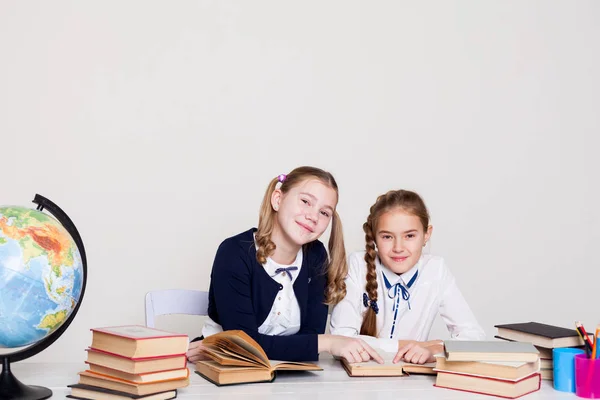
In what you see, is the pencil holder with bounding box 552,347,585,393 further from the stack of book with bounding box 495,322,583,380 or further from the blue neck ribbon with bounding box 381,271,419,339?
the blue neck ribbon with bounding box 381,271,419,339

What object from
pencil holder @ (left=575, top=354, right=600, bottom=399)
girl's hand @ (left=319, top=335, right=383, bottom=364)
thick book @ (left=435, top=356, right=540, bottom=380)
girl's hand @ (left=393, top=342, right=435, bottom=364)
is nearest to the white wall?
girl's hand @ (left=319, top=335, right=383, bottom=364)

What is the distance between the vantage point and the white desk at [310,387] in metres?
1.68

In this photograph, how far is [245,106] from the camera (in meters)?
3.91

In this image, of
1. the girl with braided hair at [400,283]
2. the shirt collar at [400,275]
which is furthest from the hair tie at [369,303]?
the shirt collar at [400,275]

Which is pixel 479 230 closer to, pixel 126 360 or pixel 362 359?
pixel 362 359

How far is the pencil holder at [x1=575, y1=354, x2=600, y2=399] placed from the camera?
171 centimetres

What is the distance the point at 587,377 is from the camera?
5.66 ft

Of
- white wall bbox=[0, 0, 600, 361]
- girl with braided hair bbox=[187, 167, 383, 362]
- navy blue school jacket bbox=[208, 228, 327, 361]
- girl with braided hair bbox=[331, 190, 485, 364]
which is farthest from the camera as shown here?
white wall bbox=[0, 0, 600, 361]

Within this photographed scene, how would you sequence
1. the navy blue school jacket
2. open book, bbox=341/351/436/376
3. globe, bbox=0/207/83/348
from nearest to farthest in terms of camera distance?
globe, bbox=0/207/83/348
open book, bbox=341/351/436/376
the navy blue school jacket

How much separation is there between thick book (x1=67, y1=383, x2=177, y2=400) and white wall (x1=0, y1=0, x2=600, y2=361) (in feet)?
7.18

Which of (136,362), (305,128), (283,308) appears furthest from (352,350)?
(305,128)

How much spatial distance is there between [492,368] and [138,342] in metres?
0.92

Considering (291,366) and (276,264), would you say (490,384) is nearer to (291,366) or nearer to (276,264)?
(291,366)

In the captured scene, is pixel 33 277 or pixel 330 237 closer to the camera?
pixel 33 277
